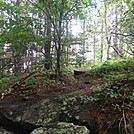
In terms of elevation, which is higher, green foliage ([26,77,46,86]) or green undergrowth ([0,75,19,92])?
green foliage ([26,77,46,86])

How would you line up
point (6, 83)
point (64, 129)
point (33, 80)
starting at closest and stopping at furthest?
point (64, 129) → point (33, 80) → point (6, 83)

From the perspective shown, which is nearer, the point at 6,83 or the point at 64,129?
the point at 64,129

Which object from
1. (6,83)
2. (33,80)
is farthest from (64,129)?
(6,83)

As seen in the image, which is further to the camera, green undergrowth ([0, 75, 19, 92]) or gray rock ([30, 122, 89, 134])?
green undergrowth ([0, 75, 19, 92])

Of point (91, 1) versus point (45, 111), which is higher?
point (91, 1)

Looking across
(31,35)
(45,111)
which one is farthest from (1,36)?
(45,111)

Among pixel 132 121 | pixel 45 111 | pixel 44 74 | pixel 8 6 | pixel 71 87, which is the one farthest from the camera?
pixel 44 74

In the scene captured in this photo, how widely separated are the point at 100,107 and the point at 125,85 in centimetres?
94

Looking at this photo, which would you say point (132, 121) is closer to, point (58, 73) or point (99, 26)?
point (58, 73)

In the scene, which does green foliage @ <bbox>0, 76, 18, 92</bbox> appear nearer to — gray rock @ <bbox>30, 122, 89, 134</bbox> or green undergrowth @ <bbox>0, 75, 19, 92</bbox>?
green undergrowth @ <bbox>0, 75, 19, 92</bbox>

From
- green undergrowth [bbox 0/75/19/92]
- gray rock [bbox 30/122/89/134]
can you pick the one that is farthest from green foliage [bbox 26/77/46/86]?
gray rock [bbox 30/122/89/134]

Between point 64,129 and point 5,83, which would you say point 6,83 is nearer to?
point 5,83

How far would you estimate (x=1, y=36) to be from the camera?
613cm

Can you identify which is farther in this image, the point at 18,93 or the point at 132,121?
the point at 18,93
